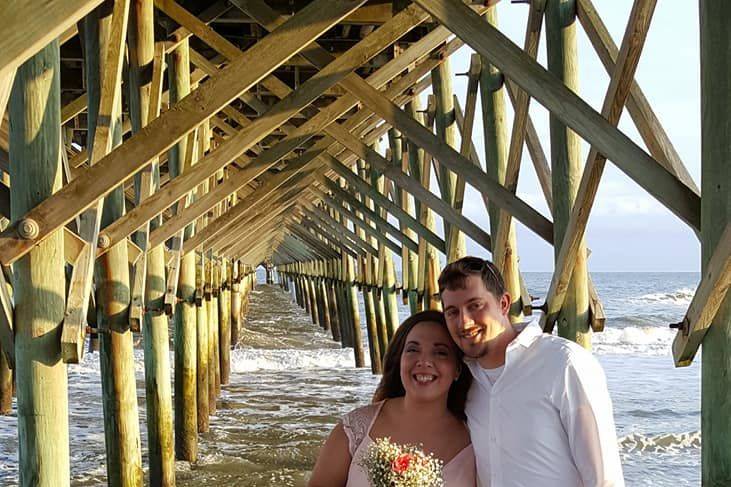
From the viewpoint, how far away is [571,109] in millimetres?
3680

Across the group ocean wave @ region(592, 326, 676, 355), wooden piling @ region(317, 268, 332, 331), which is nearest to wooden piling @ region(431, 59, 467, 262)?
ocean wave @ region(592, 326, 676, 355)

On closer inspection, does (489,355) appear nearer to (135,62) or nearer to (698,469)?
(135,62)

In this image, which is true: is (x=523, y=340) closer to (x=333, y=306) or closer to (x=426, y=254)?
(x=426, y=254)

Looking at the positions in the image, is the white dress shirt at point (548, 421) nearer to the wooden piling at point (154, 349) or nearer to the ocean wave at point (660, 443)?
the wooden piling at point (154, 349)

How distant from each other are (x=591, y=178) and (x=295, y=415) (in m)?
6.97

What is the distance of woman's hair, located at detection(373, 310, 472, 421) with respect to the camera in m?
2.67

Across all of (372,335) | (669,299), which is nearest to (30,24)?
(372,335)

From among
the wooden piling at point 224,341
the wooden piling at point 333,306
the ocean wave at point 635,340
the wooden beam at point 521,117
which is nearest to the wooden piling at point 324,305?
the wooden piling at point 333,306

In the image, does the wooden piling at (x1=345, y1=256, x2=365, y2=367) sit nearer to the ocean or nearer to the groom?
the ocean

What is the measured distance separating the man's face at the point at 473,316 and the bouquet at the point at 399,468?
352 mm

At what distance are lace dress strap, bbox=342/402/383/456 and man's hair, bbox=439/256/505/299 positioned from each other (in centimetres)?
42

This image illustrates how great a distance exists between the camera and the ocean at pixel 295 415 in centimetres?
786

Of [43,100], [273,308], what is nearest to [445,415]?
[43,100]

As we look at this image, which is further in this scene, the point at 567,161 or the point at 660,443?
the point at 660,443
